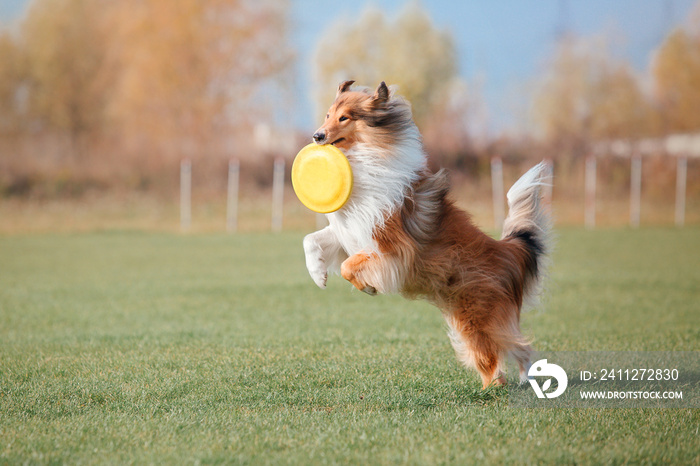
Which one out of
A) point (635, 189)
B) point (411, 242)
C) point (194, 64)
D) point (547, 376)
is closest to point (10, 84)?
point (194, 64)

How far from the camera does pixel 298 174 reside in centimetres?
478

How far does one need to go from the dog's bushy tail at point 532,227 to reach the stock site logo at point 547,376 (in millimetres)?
511

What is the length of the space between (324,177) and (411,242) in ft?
2.53

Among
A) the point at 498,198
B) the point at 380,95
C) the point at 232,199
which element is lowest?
the point at 232,199

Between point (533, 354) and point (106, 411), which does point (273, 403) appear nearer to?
point (106, 411)

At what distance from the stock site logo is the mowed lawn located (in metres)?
0.26

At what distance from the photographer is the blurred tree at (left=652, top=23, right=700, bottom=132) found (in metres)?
32.2

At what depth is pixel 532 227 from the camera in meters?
5.12

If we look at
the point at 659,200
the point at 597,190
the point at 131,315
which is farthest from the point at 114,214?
the point at 659,200

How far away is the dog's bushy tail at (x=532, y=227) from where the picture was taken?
5.05 m

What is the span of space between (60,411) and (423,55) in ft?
133

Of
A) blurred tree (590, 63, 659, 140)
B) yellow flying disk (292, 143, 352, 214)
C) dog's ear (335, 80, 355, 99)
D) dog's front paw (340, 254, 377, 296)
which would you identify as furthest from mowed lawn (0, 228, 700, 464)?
blurred tree (590, 63, 659, 140)

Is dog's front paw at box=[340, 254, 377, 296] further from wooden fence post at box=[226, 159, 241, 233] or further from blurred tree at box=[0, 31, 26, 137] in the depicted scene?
blurred tree at box=[0, 31, 26, 137]

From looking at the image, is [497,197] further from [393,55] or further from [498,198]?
[393,55]
